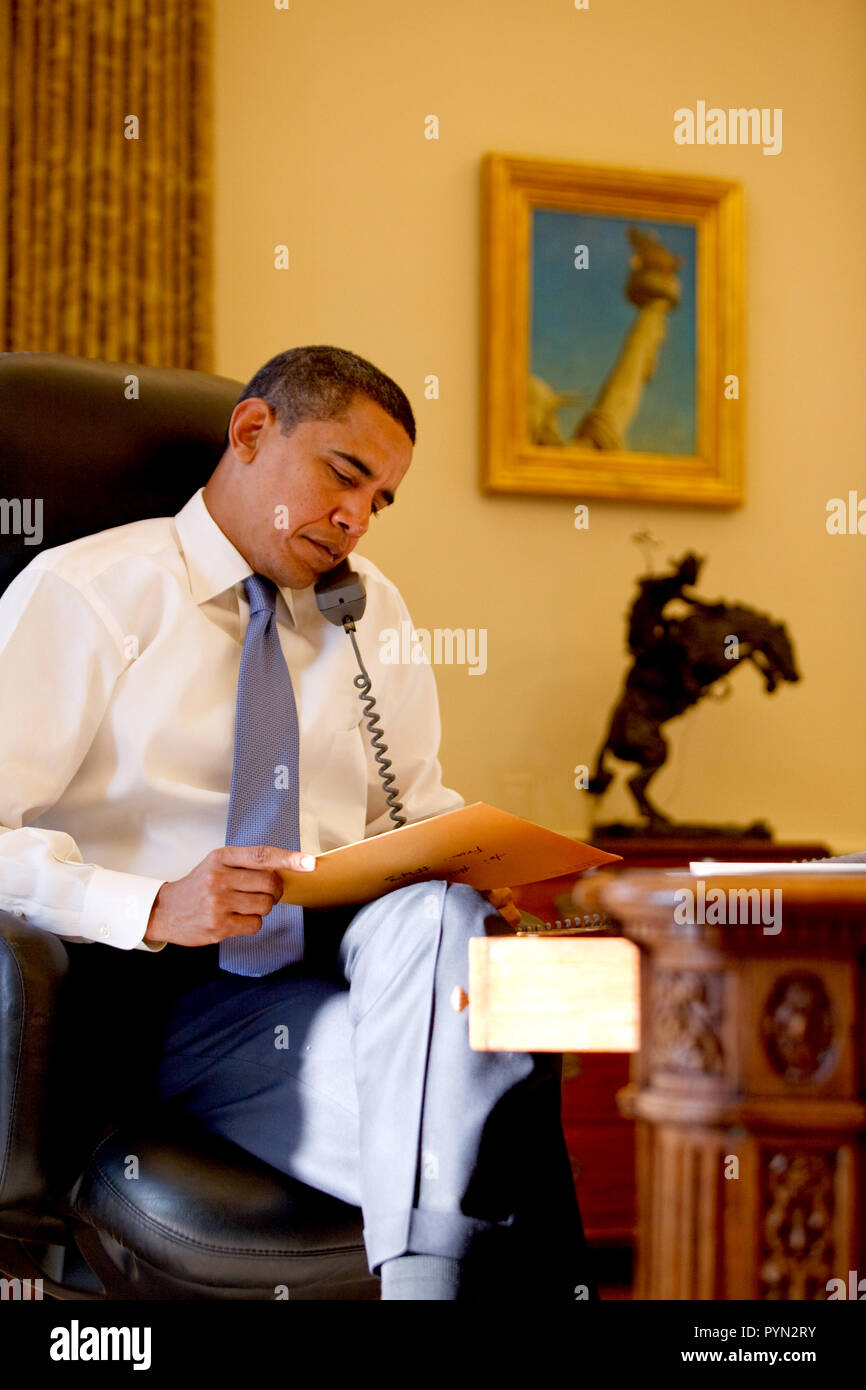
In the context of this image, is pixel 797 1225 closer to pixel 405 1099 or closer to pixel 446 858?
pixel 405 1099

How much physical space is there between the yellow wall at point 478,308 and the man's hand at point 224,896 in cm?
147

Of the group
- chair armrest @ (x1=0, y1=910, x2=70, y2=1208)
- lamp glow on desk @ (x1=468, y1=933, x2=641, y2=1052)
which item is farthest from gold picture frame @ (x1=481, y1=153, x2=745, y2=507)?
lamp glow on desk @ (x1=468, y1=933, x2=641, y2=1052)

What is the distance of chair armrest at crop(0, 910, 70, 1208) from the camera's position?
1.04 m

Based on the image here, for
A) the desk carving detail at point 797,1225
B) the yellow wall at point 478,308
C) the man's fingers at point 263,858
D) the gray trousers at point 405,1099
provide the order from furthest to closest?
the yellow wall at point 478,308 → the man's fingers at point 263,858 → the gray trousers at point 405,1099 → the desk carving detail at point 797,1225

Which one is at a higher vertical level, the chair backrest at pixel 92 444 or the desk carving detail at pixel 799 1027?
the chair backrest at pixel 92 444

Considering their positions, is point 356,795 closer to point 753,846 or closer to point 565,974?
point 565,974

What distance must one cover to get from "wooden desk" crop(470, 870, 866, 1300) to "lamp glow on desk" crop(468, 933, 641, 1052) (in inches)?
1.7

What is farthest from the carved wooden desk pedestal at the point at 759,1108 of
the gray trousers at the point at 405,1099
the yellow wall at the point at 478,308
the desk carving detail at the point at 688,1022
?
the yellow wall at the point at 478,308

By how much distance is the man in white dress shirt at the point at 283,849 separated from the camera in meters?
0.97

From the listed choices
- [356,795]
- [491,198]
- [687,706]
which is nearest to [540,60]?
[491,198]

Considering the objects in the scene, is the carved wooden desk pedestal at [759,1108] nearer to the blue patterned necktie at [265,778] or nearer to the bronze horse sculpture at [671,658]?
the blue patterned necktie at [265,778]

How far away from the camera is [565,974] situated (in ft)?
2.51

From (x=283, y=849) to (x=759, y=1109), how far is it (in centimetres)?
72
